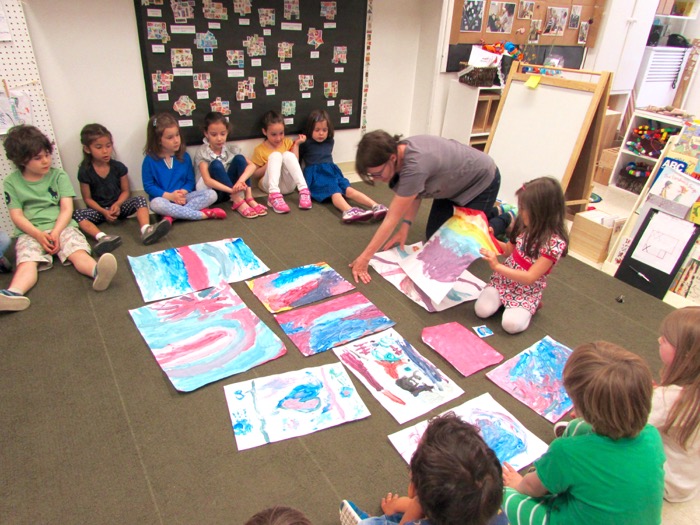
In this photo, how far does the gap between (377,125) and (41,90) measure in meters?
2.52

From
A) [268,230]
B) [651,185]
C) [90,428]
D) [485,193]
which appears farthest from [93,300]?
[651,185]

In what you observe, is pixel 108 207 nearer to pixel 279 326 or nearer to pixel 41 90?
pixel 41 90

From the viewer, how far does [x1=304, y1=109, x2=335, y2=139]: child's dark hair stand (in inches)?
141

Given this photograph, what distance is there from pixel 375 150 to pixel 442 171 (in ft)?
1.43

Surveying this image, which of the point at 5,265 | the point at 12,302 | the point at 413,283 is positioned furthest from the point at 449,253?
the point at 5,265

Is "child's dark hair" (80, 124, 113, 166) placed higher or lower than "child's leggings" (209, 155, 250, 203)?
higher

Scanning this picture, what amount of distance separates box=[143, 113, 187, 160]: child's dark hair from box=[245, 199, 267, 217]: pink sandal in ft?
2.19

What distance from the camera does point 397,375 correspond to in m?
1.90

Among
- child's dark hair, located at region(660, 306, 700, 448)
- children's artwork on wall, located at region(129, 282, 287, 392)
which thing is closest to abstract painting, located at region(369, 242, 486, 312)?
children's artwork on wall, located at region(129, 282, 287, 392)

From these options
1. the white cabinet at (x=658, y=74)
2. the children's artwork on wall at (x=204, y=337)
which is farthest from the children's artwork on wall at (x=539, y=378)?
the white cabinet at (x=658, y=74)

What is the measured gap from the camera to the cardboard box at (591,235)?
2881 millimetres

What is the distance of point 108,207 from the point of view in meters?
3.04

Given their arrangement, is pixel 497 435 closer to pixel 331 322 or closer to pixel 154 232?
pixel 331 322

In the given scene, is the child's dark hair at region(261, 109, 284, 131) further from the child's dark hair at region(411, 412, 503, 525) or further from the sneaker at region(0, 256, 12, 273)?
the child's dark hair at region(411, 412, 503, 525)
